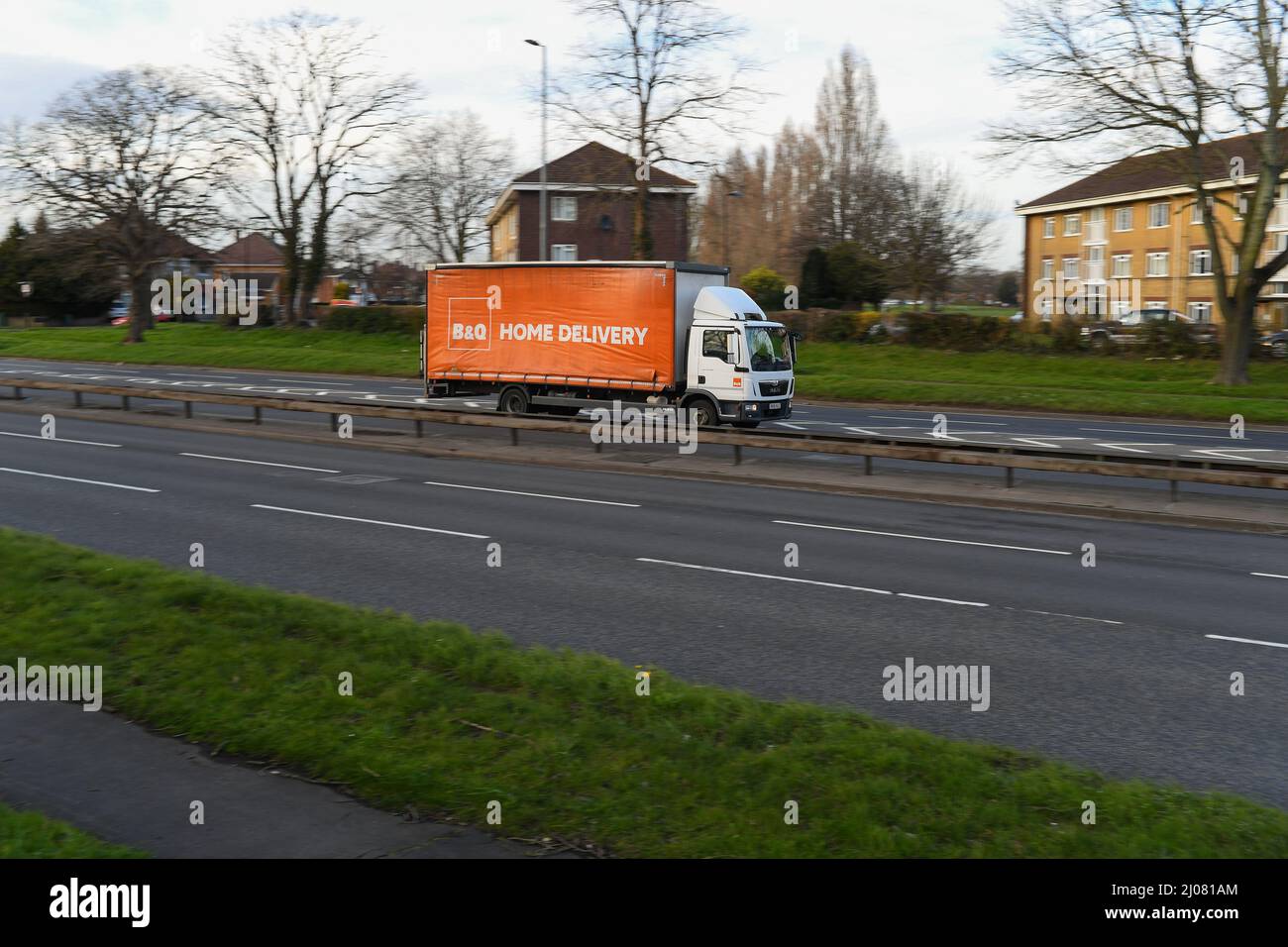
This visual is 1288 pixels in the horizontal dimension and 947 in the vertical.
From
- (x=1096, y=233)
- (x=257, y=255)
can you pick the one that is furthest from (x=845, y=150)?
(x=257, y=255)

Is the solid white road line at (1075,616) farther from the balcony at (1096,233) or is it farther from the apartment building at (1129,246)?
the balcony at (1096,233)

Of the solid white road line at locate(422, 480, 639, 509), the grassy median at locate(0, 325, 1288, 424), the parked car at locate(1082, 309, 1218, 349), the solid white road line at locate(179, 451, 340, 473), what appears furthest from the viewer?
the parked car at locate(1082, 309, 1218, 349)

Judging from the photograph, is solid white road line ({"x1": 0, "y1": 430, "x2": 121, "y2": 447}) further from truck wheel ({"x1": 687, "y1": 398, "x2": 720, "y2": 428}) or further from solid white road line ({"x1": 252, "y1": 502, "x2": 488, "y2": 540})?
truck wheel ({"x1": 687, "y1": 398, "x2": 720, "y2": 428})

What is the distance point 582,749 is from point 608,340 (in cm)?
1845

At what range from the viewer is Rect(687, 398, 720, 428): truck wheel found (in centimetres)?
2284

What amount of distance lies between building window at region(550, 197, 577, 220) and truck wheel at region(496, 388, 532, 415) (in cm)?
4252

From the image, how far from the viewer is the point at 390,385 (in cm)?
3825

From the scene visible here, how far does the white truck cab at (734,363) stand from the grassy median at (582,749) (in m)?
14.8

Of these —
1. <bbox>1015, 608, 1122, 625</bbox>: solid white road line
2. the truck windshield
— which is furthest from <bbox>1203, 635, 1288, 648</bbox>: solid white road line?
the truck windshield

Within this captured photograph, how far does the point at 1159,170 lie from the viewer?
63.6m

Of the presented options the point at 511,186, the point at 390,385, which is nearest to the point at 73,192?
the point at 511,186

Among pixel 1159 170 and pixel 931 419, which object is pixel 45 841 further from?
pixel 1159 170

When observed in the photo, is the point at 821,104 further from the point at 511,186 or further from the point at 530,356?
the point at 530,356

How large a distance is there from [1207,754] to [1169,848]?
6.26 ft
